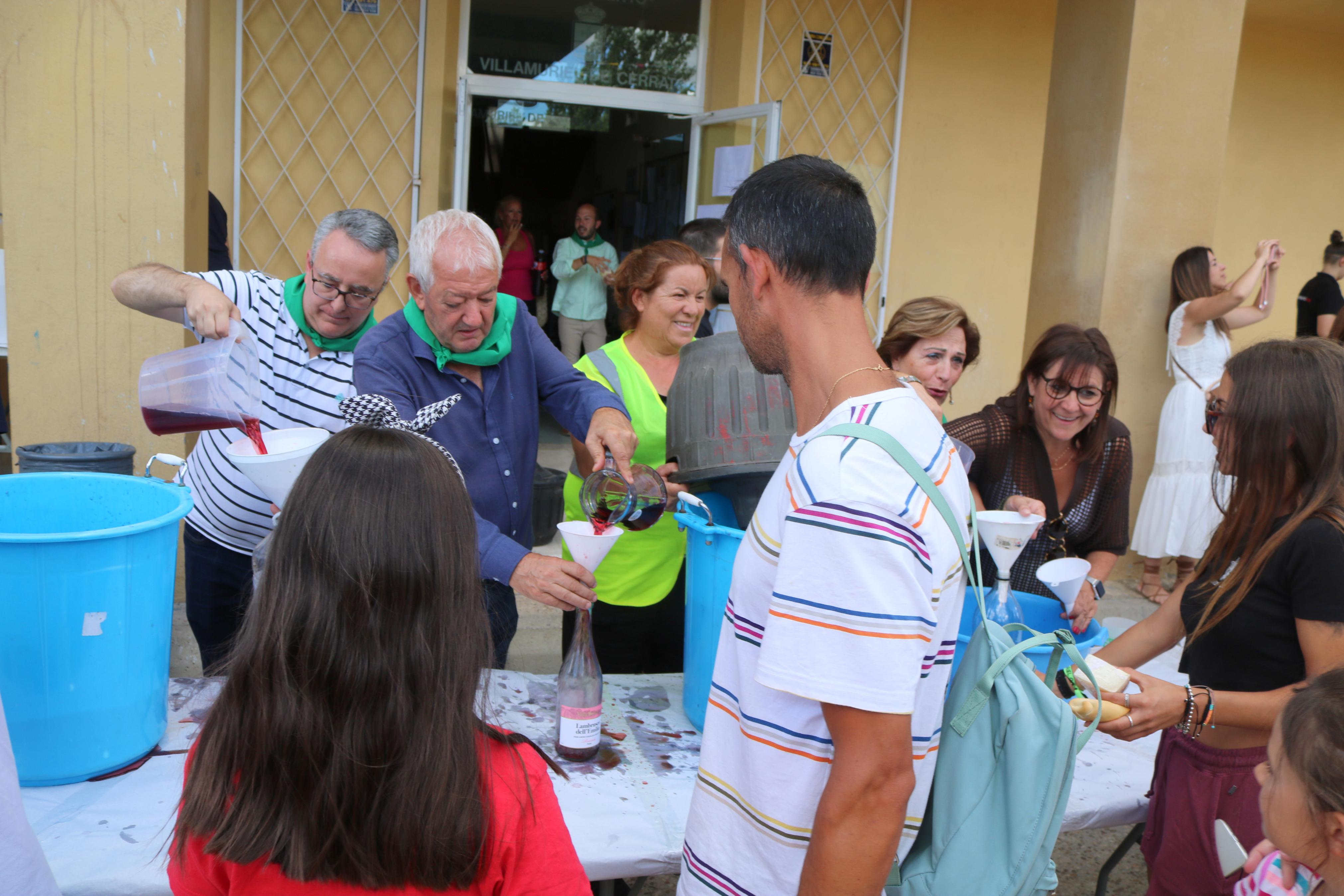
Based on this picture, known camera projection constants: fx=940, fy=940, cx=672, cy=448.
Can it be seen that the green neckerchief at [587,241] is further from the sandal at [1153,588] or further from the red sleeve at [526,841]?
the red sleeve at [526,841]

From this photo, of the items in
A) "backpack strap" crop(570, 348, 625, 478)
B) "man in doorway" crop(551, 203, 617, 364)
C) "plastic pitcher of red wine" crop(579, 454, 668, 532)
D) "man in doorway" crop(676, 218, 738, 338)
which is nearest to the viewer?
"plastic pitcher of red wine" crop(579, 454, 668, 532)

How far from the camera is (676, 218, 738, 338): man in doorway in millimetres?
3611

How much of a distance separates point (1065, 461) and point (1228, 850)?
1.25 m

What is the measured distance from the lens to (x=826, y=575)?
37.3 inches

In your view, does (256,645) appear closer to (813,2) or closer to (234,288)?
(234,288)

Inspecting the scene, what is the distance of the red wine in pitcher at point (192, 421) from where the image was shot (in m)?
1.67

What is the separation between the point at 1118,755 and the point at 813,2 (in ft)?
16.9

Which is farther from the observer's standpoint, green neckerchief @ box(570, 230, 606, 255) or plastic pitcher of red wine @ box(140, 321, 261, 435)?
green neckerchief @ box(570, 230, 606, 255)

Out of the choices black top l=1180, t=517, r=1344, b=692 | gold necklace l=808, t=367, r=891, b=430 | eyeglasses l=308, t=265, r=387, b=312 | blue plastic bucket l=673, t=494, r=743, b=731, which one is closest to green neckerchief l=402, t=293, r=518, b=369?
eyeglasses l=308, t=265, r=387, b=312

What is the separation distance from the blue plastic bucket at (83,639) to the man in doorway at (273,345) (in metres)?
0.51

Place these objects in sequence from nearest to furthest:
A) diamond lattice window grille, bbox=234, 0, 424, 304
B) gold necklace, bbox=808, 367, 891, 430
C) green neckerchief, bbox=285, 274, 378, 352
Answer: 1. gold necklace, bbox=808, 367, 891, 430
2. green neckerchief, bbox=285, 274, 378, 352
3. diamond lattice window grille, bbox=234, 0, 424, 304

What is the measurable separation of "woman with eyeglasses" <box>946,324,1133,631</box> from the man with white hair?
1.03 metres

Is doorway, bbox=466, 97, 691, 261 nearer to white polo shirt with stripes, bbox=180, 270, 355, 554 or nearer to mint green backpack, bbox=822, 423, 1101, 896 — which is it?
white polo shirt with stripes, bbox=180, 270, 355, 554

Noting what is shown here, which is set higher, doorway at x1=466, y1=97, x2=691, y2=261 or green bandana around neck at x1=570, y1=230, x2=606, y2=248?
doorway at x1=466, y1=97, x2=691, y2=261
